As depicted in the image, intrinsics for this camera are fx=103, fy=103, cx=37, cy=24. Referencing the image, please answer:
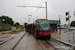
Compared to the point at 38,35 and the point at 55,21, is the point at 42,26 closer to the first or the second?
the point at 38,35

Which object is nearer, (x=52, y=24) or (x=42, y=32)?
(x=42, y=32)

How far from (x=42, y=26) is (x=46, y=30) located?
2.88 feet

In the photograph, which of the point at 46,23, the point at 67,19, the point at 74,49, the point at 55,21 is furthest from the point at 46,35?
the point at 55,21

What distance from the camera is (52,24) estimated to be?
31859mm

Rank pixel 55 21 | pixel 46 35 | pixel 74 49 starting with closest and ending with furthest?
pixel 74 49 < pixel 46 35 < pixel 55 21

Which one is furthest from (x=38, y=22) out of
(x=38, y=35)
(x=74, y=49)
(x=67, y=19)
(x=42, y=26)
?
(x=74, y=49)

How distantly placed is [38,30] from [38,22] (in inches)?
51.8

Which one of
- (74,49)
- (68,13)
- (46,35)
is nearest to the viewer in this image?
(74,49)

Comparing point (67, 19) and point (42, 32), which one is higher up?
point (67, 19)

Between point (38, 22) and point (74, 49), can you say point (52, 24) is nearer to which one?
point (38, 22)

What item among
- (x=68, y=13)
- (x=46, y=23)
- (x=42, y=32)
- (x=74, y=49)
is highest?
(x=68, y=13)

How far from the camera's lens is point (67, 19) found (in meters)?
13.6

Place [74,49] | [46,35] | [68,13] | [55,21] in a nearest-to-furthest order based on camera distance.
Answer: [74,49] → [68,13] → [46,35] → [55,21]

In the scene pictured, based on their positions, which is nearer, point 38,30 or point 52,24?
point 38,30
